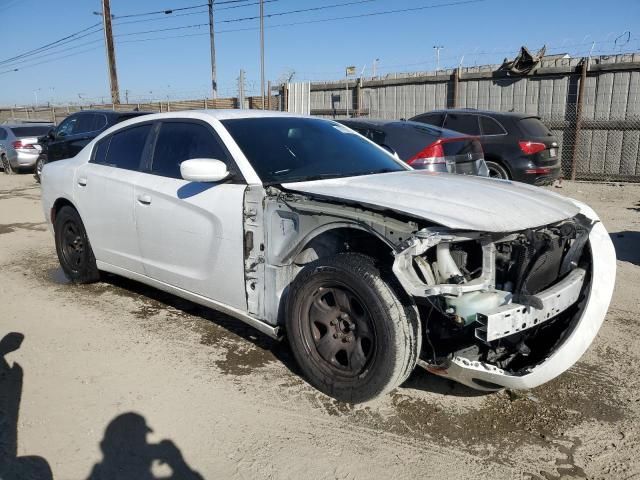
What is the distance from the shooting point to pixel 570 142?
12.9 m

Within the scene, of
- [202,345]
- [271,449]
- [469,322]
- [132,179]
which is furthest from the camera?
[132,179]

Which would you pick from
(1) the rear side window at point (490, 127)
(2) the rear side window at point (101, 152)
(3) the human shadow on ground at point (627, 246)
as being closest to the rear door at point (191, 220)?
(2) the rear side window at point (101, 152)

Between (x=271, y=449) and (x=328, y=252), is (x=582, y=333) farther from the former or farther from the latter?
(x=271, y=449)

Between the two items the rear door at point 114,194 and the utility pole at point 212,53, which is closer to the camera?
the rear door at point 114,194

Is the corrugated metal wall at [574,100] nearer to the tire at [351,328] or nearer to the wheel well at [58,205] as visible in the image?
the wheel well at [58,205]

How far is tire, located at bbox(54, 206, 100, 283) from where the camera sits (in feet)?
16.6

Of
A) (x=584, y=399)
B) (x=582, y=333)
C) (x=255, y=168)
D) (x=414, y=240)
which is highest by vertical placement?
(x=255, y=168)

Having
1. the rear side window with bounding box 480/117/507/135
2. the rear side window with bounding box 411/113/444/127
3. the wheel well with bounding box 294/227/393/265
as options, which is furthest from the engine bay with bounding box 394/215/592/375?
the rear side window with bounding box 411/113/444/127

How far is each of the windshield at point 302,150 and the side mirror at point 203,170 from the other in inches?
10.3

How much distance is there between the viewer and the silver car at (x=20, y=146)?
15930 millimetres

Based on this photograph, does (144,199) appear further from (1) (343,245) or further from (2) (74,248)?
(1) (343,245)

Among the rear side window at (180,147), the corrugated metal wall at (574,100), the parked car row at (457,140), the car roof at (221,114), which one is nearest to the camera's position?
the rear side window at (180,147)

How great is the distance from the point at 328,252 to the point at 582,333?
1455 mm

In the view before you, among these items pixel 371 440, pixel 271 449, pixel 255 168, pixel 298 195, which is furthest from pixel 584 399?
pixel 255 168
